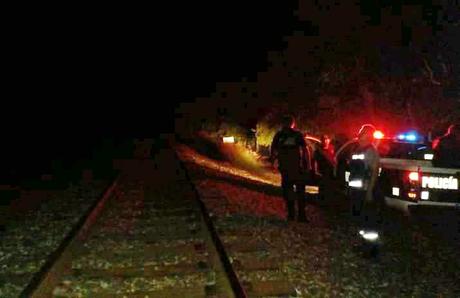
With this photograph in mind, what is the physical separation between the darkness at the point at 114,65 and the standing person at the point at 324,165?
16166mm

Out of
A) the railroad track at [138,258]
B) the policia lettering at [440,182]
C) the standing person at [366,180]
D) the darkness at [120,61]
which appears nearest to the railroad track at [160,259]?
the railroad track at [138,258]

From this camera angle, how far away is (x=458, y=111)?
2148 cm

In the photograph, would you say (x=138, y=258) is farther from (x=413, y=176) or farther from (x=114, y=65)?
(x=114, y=65)

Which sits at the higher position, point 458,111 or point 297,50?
point 297,50

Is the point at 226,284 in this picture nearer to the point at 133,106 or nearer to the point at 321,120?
the point at 321,120

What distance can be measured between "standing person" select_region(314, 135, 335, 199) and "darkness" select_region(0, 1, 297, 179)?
636 inches

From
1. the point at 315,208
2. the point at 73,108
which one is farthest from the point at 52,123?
the point at 315,208

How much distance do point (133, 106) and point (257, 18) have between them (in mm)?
53179

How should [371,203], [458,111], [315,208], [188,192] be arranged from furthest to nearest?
[458,111] → [188,192] → [315,208] → [371,203]

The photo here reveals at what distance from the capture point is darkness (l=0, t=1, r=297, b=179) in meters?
47.5

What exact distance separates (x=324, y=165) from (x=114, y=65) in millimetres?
82550

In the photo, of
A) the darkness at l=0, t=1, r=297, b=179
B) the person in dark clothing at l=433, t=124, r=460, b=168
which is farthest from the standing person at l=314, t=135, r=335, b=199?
the darkness at l=0, t=1, r=297, b=179

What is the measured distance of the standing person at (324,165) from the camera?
16.6 meters

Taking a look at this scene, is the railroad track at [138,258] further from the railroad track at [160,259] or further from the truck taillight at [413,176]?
the truck taillight at [413,176]
